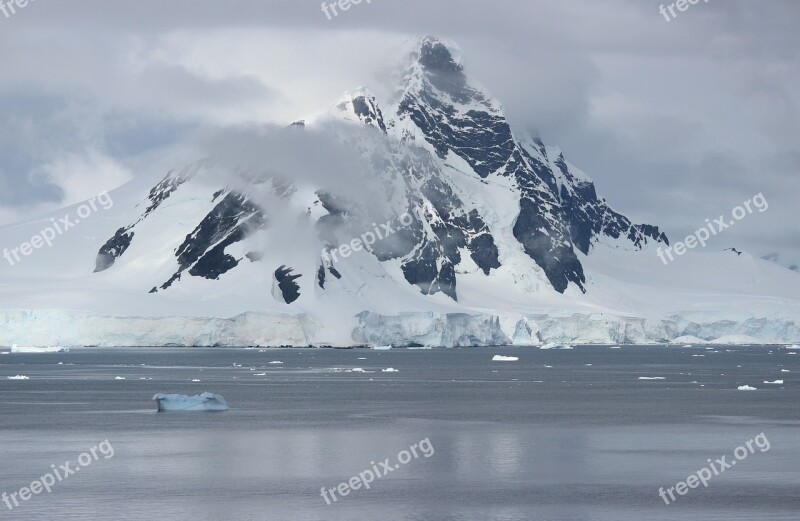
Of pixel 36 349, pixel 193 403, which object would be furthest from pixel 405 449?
pixel 36 349

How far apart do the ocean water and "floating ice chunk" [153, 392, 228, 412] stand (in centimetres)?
112

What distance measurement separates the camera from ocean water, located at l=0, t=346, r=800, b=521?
40250mm

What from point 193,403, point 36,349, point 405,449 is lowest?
point 405,449

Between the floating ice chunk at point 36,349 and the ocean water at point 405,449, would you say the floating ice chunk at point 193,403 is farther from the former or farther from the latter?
the floating ice chunk at point 36,349

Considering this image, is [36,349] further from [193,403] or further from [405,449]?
[405,449]

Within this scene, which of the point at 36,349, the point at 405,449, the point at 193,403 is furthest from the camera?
the point at 36,349

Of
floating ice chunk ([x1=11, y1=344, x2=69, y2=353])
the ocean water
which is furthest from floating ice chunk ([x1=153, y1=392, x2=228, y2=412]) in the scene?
floating ice chunk ([x1=11, y1=344, x2=69, y2=353])

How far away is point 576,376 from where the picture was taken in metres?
120

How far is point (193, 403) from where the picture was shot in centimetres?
7394

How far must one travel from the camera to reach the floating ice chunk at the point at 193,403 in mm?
72500

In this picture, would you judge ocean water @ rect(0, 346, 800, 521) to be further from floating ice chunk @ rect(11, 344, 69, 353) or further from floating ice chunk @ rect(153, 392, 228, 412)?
floating ice chunk @ rect(11, 344, 69, 353)

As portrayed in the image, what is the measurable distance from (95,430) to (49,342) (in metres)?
119

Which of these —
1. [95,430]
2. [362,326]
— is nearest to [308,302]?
[362,326]

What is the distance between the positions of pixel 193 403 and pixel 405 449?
22.9 metres
